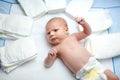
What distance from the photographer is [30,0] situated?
5.33 ft

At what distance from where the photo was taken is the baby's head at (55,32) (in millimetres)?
1383

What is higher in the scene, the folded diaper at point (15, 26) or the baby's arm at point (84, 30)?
the baby's arm at point (84, 30)

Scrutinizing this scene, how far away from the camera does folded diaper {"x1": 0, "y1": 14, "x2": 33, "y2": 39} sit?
1.47 metres

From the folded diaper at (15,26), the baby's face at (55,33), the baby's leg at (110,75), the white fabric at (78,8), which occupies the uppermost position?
the white fabric at (78,8)

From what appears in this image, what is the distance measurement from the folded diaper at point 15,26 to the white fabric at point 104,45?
1.44 ft

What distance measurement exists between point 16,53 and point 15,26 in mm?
217

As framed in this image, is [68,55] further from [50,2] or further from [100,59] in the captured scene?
[50,2]

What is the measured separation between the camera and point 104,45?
1396mm

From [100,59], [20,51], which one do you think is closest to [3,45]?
[20,51]

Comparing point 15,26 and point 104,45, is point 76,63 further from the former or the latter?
point 15,26

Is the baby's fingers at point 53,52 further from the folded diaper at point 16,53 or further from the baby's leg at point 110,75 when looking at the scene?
the baby's leg at point 110,75

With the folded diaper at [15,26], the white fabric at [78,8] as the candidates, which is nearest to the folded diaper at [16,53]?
the folded diaper at [15,26]

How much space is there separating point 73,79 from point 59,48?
221 millimetres

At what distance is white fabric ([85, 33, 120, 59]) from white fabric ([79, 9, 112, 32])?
8cm
